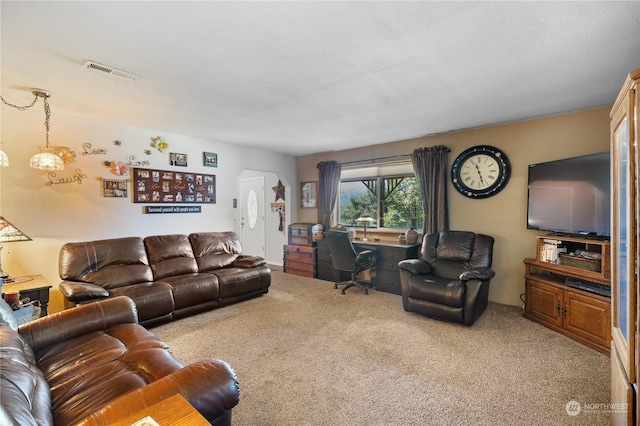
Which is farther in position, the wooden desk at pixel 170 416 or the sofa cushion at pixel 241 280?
the sofa cushion at pixel 241 280

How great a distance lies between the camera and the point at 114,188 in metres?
3.83

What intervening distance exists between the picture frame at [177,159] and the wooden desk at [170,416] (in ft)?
13.2

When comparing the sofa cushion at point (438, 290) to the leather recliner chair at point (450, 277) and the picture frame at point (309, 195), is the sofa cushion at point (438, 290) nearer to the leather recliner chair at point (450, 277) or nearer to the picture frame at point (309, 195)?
the leather recliner chair at point (450, 277)

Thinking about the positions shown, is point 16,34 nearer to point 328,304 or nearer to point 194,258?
point 194,258

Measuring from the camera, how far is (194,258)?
13.5 feet

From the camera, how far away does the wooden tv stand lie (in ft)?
8.50

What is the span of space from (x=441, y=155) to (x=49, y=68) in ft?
14.9

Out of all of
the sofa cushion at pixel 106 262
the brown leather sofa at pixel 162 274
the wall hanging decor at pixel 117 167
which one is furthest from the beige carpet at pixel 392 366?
the wall hanging decor at pixel 117 167

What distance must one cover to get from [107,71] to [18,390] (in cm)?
233

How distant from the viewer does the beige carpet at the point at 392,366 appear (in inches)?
71.8

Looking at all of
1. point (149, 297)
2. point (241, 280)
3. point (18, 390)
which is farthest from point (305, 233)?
point (18, 390)

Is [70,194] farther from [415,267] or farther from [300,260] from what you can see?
[415,267]

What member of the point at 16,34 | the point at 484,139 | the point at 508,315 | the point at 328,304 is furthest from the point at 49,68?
the point at 508,315

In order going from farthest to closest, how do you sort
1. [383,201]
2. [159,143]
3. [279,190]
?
[279,190] < [383,201] < [159,143]
